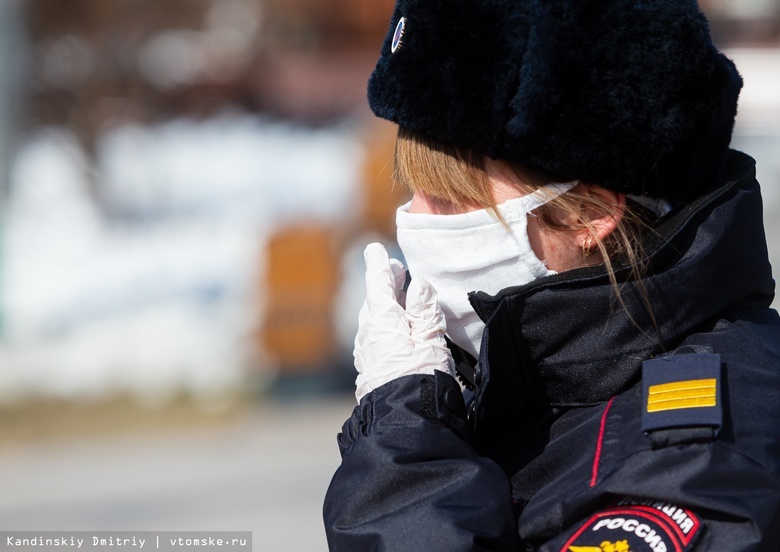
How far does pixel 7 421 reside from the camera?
20.5ft

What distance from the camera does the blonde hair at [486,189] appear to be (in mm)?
1451

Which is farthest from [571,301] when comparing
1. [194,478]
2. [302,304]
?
[302,304]

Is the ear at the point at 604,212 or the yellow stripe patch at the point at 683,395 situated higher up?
the ear at the point at 604,212

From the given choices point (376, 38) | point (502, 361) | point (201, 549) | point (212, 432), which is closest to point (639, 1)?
point (502, 361)

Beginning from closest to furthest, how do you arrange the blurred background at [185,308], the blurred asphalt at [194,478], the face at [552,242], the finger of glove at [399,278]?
the face at [552,242]
the finger of glove at [399,278]
the blurred asphalt at [194,478]
the blurred background at [185,308]

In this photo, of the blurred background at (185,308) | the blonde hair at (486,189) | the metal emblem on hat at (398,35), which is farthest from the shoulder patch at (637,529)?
the blurred background at (185,308)

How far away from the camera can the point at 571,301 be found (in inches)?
55.7

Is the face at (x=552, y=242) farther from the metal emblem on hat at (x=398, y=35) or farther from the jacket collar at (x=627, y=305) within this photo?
the metal emblem on hat at (x=398, y=35)

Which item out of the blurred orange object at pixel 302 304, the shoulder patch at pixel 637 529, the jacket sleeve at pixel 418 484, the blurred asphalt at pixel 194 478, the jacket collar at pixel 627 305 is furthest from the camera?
the blurred orange object at pixel 302 304

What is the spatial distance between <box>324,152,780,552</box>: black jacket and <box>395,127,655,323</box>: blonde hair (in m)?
0.06

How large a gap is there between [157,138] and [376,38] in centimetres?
334

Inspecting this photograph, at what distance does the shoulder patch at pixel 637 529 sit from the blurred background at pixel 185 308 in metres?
2.20

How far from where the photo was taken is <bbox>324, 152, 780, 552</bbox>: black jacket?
1175mm

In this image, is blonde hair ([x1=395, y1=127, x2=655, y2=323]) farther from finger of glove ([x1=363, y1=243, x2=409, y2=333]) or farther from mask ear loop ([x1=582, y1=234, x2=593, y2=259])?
finger of glove ([x1=363, y1=243, x2=409, y2=333])
